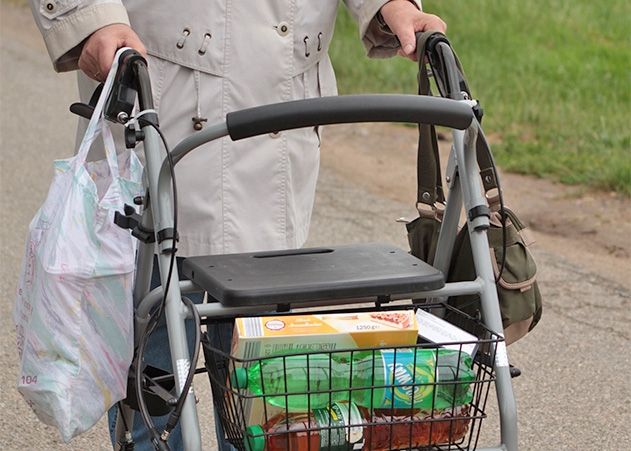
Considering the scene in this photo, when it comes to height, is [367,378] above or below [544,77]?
above

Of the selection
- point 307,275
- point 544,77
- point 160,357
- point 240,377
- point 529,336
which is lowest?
point 529,336

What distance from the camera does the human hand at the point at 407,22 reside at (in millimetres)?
2523

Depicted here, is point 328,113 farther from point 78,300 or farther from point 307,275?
point 78,300

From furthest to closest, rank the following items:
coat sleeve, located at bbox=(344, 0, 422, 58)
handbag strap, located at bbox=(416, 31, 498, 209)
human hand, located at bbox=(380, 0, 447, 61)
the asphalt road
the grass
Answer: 1. the grass
2. the asphalt road
3. coat sleeve, located at bbox=(344, 0, 422, 58)
4. human hand, located at bbox=(380, 0, 447, 61)
5. handbag strap, located at bbox=(416, 31, 498, 209)

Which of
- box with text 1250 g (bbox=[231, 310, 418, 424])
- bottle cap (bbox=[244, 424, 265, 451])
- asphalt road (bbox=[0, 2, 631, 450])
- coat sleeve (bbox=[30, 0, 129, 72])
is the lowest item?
asphalt road (bbox=[0, 2, 631, 450])

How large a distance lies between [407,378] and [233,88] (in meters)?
0.81

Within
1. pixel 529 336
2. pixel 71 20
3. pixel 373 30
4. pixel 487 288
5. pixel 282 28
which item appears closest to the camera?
pixel 487 288

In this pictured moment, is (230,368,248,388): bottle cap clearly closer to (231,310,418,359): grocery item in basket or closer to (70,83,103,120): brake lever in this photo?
(231,310,418,359): grocery item in basket

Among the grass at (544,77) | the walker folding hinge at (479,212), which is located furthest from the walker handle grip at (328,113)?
the grass at (544,77)

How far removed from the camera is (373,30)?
2.70 metres

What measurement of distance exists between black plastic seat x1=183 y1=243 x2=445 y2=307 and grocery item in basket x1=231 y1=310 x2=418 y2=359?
0.04 metres

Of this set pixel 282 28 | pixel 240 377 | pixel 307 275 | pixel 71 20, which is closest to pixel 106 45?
pixel 71 20

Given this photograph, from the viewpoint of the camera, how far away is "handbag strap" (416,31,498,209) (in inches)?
94.3

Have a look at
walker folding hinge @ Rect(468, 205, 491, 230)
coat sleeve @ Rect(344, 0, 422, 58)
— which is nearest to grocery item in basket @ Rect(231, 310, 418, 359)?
walker folding hinge @ Rect(468, 205, 491, 230)
